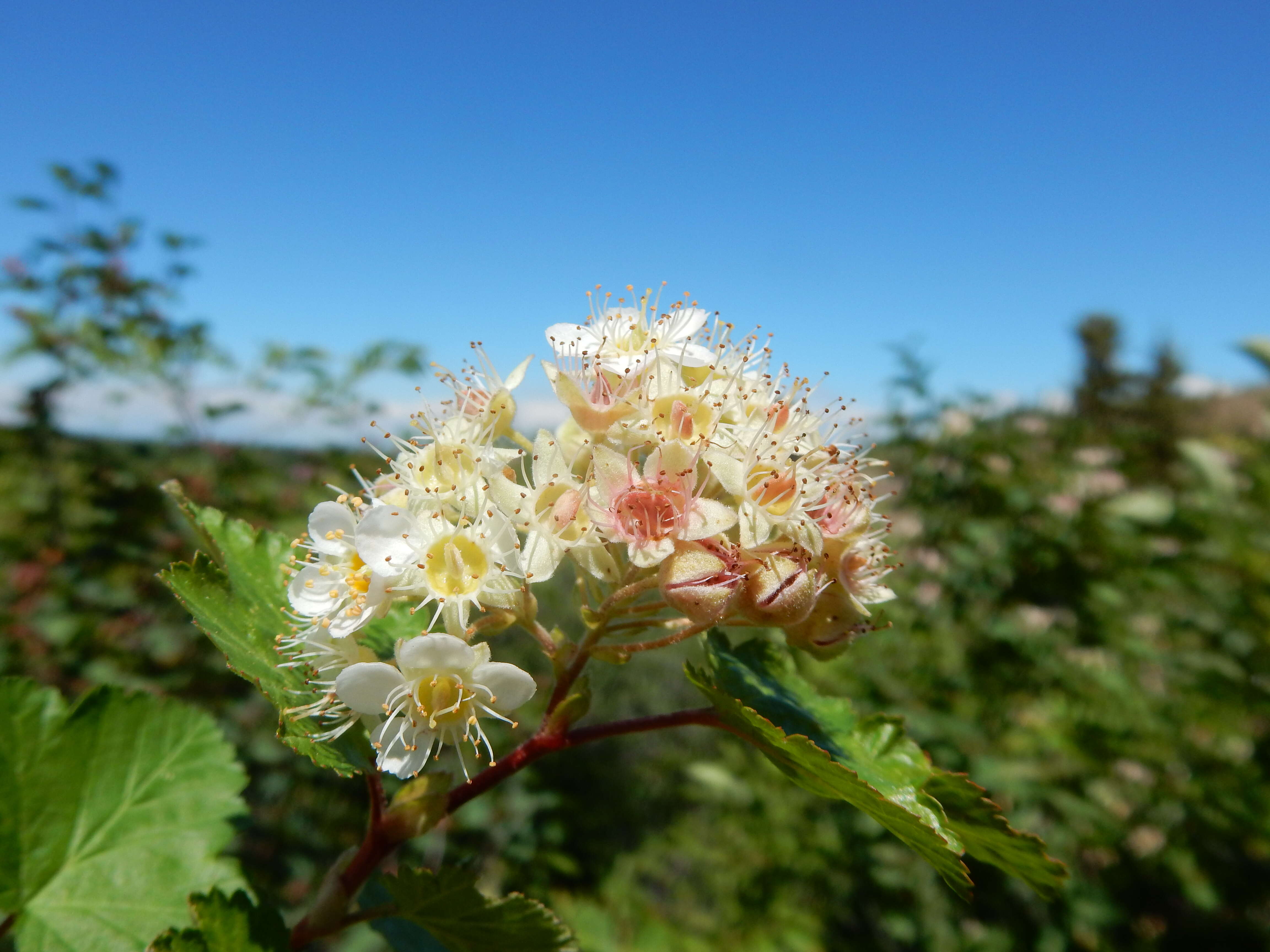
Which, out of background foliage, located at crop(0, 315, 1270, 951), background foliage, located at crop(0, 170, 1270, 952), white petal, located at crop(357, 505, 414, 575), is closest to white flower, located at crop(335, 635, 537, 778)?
white petal, located at crop(357, 505, 414, 575)

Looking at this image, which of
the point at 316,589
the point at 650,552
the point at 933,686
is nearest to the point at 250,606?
the point at 316,589

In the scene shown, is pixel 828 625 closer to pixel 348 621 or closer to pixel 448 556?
pixel 448 556

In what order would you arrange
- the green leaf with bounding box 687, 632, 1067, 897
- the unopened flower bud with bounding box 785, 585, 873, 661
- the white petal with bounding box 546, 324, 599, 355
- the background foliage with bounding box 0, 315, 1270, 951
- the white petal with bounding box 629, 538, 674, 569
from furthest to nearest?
1. the background foliage with bounding box 0, 315, 1270, 951
2. the white petal with bounding box 546, 324, 599, 355
3. the unopened flower bud with bounding box 785, 585, 873, 661
4. the white petal with bounding box 629, 538, 674, 569
5. the green leaf with bounding box 687, 632, 1067, 897

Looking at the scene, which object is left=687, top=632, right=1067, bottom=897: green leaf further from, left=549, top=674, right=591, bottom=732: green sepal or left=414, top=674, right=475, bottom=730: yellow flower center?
left=414, top=674, right=475, bottom=730: yellow flower center

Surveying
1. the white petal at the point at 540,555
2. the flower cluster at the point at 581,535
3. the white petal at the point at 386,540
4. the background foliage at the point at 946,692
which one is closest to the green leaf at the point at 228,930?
the flower cluster at the point at 581,535

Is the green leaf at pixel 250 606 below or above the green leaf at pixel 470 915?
above

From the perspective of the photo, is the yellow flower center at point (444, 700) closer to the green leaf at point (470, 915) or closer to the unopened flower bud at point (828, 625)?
the green leaf at point (470, 915)

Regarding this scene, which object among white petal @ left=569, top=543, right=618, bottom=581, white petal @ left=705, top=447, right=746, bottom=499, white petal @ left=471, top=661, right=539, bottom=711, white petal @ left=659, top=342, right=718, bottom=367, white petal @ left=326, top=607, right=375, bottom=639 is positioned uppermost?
white petal @ left=659, top=342, right=718, bottom=367
